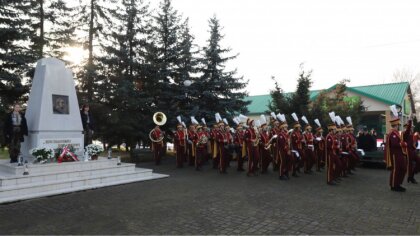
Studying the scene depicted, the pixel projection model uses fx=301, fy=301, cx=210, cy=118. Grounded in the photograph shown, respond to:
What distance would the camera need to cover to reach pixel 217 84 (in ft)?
58.9

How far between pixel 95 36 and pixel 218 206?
50.3ft

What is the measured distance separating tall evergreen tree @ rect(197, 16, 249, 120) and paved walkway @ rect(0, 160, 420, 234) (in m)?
9.21

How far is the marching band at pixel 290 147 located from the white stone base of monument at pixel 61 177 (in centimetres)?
340

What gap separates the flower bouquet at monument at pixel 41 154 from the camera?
8641 mm

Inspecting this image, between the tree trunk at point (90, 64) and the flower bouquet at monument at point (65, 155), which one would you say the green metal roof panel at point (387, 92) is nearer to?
Answer: the tree trunk at point (90, 64)

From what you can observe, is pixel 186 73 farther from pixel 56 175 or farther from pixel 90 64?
pixel 56 175

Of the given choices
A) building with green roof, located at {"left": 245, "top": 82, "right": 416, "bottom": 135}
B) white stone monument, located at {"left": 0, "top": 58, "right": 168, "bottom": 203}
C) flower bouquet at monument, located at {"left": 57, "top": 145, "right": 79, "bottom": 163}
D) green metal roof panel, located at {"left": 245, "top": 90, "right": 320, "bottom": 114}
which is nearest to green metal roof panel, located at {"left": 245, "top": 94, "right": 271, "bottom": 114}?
green metal roof panel, located at {"left": 245, "top": 90, "right": 320, "bottom": 114}

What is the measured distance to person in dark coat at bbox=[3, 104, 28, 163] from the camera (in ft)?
30.0

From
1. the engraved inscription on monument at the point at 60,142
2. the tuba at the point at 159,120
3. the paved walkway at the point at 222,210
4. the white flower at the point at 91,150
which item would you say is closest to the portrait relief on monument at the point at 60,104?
the engraved inscription on monument at the point at 60,142

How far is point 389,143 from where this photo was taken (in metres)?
8.24

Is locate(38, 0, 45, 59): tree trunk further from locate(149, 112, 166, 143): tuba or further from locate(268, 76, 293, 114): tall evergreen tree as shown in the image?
locate(268, 76, 293, 114): tall evergreen tree

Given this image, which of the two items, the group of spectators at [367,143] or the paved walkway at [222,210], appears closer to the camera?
the paved walkway at [222,210]

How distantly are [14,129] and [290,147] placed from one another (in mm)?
8993

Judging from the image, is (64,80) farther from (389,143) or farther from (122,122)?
(389,143)
